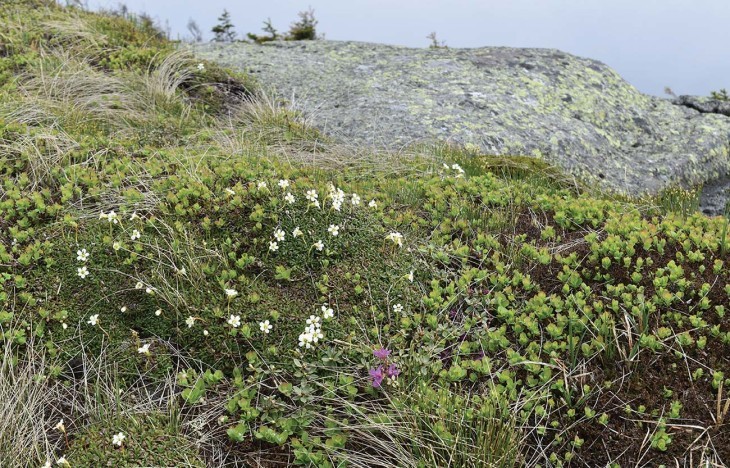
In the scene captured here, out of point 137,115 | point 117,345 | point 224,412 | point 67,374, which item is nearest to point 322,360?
point 224,412

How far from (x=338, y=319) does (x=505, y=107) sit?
6.13 m

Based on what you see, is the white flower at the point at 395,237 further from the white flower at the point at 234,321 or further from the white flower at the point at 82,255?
the white flower at the point at 82,255

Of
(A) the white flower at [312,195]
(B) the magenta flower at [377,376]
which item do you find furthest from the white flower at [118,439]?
(A) the white flower at [312,195]

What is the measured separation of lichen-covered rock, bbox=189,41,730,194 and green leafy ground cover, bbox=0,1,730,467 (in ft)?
9.11

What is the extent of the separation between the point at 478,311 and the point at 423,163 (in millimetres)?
2707

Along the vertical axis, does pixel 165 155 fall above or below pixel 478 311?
above

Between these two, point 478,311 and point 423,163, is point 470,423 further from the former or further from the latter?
point 423,163

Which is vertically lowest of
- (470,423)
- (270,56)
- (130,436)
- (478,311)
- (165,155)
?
(130,436)

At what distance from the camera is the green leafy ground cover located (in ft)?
12.1

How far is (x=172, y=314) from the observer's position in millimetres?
4422

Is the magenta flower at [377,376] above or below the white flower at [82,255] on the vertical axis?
below

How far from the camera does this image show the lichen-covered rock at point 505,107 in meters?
8.75

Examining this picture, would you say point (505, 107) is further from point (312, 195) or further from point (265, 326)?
point (265, 326)

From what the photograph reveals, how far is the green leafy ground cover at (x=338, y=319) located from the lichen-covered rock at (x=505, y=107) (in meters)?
2.78
